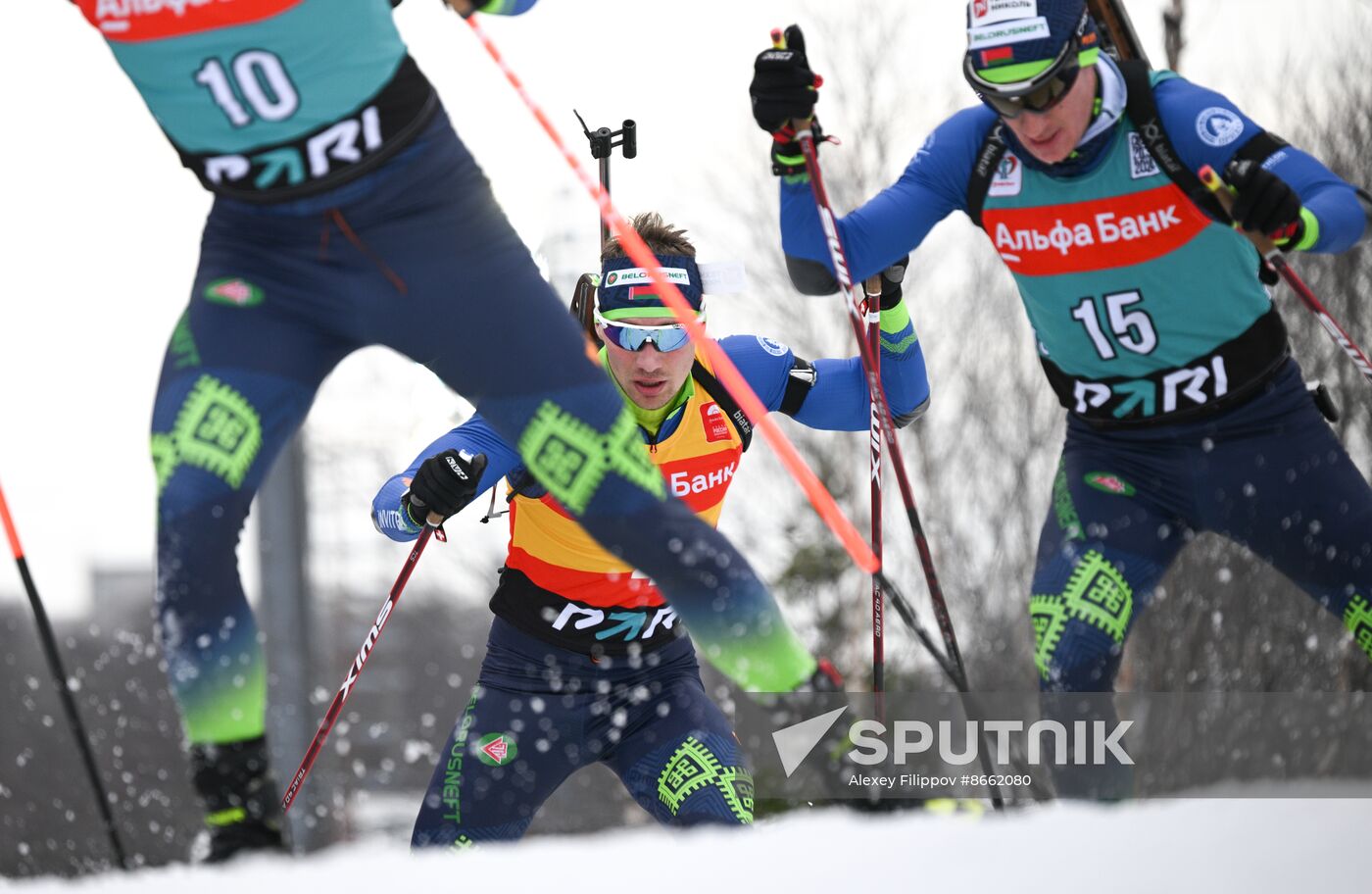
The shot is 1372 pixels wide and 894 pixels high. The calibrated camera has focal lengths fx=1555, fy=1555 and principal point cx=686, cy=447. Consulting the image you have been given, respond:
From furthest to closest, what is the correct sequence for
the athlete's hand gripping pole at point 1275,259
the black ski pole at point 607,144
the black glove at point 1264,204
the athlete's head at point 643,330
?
the black ski pole at point 607,144
the athlete's head at point 643,330
the athlete's hand gripping pole at point 1275,259
the black glove at point 1264,204

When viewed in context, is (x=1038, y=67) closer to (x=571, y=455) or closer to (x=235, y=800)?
(x=571, y=455)

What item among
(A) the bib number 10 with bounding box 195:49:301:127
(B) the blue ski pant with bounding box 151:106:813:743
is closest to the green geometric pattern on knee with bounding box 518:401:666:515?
(B) the blue ski pant with bounding box 151:106:813:743

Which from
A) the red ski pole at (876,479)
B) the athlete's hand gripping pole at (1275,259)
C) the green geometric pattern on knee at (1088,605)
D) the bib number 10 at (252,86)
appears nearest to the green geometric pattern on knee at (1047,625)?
the green geometric pattern on knee at (1088,605)

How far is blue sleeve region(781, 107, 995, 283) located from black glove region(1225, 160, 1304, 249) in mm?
761

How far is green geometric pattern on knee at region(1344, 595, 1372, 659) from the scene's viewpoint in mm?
4055

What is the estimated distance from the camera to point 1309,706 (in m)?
12.0

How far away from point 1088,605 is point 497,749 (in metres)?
1.68

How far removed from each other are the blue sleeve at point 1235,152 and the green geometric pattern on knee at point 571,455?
1878 mm

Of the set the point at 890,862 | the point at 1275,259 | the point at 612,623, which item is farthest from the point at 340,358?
the point at 1275,259

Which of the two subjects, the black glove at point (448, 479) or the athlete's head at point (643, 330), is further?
the athlete's head at point (643, 330)

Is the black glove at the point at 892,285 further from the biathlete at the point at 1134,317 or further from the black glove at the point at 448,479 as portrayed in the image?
the black glove at the point at 448,479

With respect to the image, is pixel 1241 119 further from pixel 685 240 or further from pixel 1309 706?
pixel 1309 706

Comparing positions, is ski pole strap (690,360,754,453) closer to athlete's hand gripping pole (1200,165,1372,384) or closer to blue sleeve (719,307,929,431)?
blue sleeve (719,307,929,431)

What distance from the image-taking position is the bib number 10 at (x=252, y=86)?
276 cm
